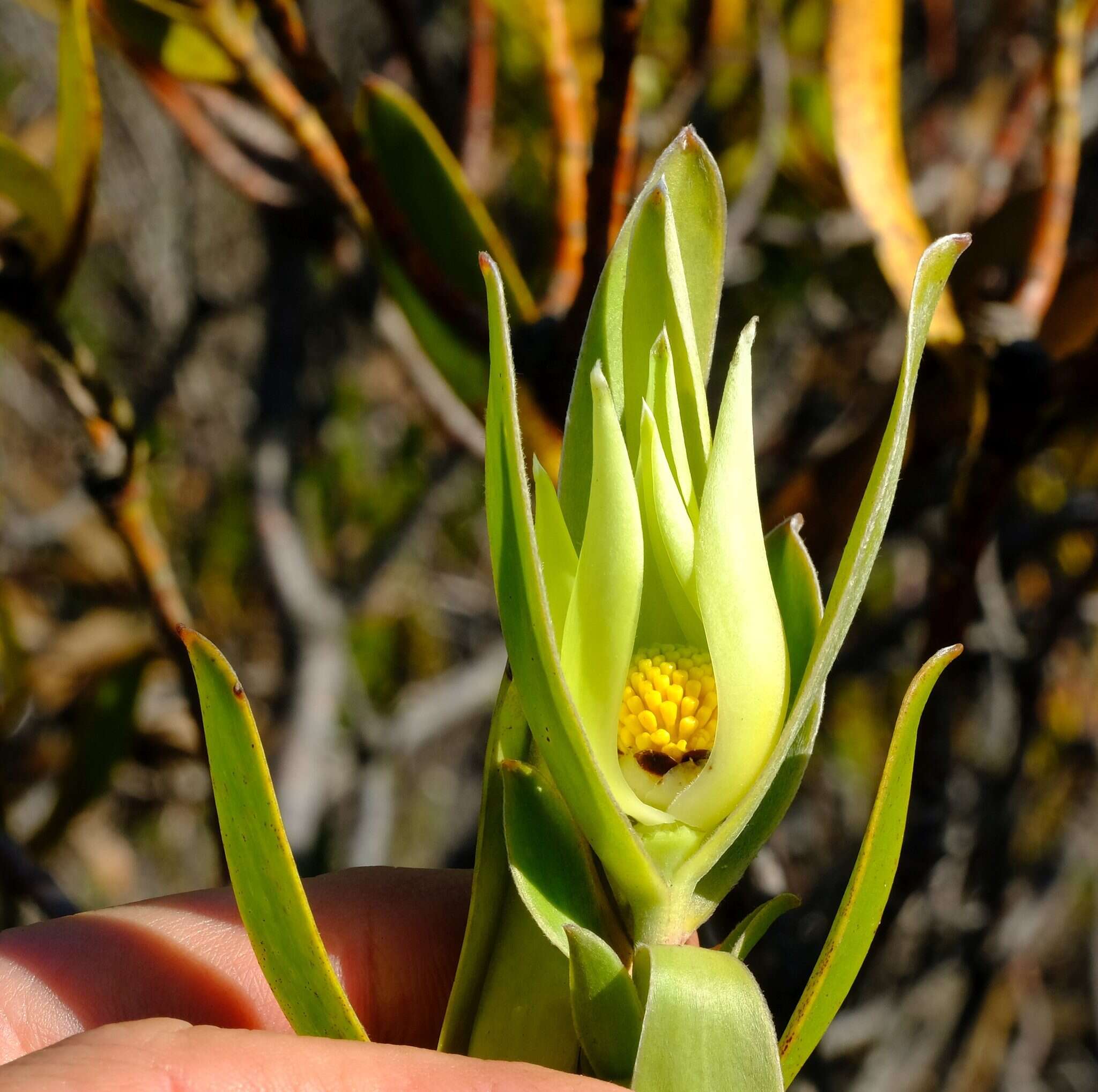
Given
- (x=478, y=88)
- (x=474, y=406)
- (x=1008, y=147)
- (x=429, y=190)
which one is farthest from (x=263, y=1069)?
(x=1008, y=147)

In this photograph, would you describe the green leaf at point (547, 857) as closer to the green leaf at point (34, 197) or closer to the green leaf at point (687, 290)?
the green leaf at point (687, 290)

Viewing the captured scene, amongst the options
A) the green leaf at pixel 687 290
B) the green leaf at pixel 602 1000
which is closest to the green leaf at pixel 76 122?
the green leaf at pixel 687 290

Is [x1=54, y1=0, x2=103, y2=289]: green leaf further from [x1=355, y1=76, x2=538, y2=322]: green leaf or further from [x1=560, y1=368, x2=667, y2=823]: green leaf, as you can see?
[x1=560, y1=368, x2=667, y2=823]: green leaf

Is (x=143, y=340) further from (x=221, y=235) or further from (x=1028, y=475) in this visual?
(x=1028, y=475)

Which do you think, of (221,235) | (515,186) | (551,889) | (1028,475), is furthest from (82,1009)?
(221,235)

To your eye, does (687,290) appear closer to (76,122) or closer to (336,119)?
(336,119)

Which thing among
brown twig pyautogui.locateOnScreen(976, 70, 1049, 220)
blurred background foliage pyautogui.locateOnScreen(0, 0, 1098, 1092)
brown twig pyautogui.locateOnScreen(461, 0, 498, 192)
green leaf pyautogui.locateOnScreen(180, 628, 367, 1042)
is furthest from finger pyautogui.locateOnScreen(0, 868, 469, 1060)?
brown twig pyautogui.locateOnScreen(976, 70, 1049, 220)
